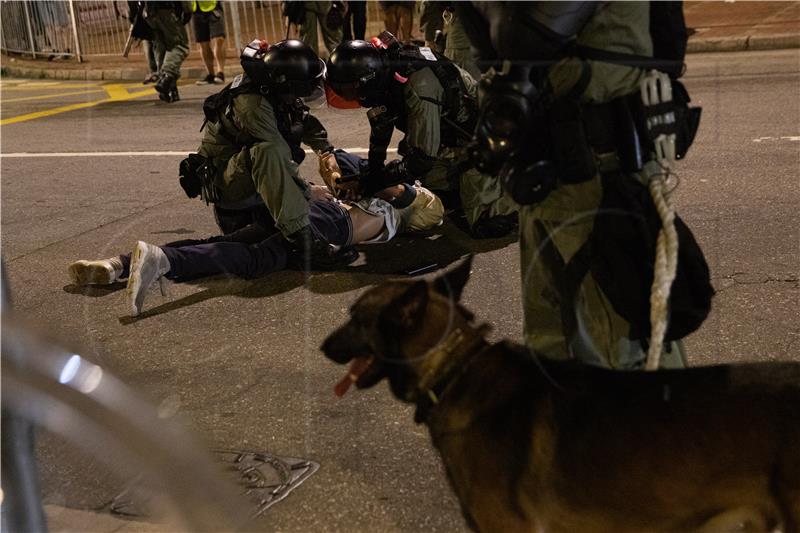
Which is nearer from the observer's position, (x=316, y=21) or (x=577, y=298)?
(x=577, y=298)

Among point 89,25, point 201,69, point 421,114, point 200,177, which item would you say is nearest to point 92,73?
point 89,25

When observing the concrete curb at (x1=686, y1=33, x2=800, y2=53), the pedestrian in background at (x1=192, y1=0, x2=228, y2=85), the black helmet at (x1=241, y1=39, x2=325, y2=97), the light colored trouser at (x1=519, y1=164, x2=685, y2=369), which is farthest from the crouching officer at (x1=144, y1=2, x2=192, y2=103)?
the light colored trouser at (x1=519, y1=164, x2=685, y2=369)

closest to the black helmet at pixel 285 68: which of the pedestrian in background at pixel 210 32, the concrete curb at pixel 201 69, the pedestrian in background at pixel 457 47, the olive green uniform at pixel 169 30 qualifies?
the pedestrian in background at pixel 457 47

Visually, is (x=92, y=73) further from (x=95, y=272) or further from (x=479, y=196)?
(x=479, y=196)

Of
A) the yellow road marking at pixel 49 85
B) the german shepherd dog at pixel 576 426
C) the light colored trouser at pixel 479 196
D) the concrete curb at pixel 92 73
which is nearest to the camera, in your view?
the german shepherd dog at pixel 576 426

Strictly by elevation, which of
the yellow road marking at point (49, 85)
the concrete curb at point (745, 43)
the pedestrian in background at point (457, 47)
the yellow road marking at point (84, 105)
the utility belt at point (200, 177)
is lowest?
the yellow road marking at point (49, 85)

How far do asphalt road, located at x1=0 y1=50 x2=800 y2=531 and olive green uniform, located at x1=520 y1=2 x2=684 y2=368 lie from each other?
2.26ft

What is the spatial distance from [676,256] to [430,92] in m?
3.16

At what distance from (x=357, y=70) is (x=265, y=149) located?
0.67 meters

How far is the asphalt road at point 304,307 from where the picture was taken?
121 inches

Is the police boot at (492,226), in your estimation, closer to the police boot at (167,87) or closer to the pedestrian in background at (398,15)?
the police boot at (167,87)

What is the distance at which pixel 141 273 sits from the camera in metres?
4.83

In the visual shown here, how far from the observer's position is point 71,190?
25.9 ft

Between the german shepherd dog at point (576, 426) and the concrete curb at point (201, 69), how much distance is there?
11.3m
